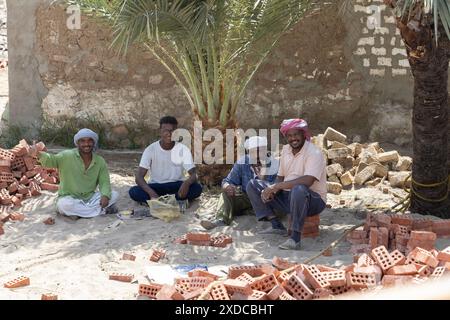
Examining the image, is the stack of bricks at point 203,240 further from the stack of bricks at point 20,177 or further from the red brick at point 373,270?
the stack of bricks at point 20,177

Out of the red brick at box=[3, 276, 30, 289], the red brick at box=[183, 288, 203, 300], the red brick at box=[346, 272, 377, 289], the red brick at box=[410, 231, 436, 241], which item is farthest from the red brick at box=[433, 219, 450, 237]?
the red brick at box=[3, 276, 30, 289]

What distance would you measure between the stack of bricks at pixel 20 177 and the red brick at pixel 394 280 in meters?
4.38

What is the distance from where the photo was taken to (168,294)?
521cm

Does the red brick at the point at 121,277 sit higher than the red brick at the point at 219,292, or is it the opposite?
the red brick at the point at 219,292

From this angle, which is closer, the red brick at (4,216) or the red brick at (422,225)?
the red brick at (422,225)

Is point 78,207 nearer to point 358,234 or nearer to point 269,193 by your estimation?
point 269,193

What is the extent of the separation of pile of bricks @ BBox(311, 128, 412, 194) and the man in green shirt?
2731 mm

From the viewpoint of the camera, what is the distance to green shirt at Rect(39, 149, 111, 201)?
25.8ft

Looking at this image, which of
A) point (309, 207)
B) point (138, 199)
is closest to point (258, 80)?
point (138, 199)

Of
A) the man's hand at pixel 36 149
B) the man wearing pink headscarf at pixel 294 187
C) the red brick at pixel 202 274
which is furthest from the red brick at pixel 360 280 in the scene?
the man's hand at pixel 36 149

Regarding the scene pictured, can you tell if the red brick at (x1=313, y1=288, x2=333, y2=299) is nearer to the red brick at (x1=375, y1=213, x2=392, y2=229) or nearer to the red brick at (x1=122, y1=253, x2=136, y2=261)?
the red brick at (x1=375, y1=213, x2=392, y2=229)

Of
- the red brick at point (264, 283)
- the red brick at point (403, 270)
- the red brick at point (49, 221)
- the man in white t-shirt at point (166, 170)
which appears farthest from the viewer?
the man in white t-shirt at point (166, 170)

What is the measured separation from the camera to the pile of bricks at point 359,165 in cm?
920
